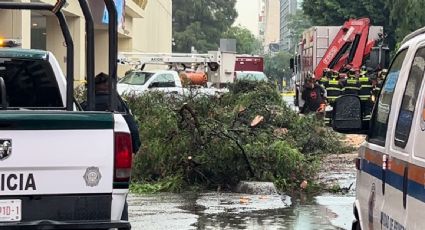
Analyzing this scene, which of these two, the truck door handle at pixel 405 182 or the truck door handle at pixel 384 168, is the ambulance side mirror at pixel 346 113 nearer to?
the truck door handle at pixel 384 168

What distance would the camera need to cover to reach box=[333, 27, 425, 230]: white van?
14.1 ft

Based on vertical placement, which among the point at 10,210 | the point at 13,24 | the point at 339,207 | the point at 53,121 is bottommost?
the point at 339,207

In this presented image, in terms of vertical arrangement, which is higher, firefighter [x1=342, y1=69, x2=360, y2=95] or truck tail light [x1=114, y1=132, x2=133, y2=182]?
firefighter [x1=342, y1=69, x2=360, y2=95]

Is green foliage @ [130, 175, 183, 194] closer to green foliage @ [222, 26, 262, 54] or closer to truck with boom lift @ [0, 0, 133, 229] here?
truck with boom lift @ [0, 0, 133, 229]

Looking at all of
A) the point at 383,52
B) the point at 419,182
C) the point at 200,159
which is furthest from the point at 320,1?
the point at 419,182

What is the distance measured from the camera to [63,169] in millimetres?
5133

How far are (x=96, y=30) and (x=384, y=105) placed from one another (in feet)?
98.4

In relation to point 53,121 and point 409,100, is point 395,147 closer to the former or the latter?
point 409,100

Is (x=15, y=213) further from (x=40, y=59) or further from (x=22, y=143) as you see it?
(x=40, y=59)

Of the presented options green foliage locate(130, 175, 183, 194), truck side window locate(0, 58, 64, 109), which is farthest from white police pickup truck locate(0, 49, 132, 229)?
green foliage locate(130, 175, 183, 194)

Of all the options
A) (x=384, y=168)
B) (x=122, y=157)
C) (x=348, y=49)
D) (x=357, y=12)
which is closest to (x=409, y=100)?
(x=384, y=168)

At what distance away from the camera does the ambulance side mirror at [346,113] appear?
5.87 metres

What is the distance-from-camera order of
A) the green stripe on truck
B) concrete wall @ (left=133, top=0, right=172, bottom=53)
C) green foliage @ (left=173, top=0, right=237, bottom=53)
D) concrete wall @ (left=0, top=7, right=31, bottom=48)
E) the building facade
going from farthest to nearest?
green foliage @ (left=173, top=0, right=237, bottom=53) < concrete wall @ (left=133, top=0, right=172, bottom=53) < the building facade < concrete wall @ (left=0, top=7, right=31, bottom=48) < the green stripe on truck

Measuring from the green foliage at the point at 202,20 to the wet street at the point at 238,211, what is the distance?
8639 centimetres
